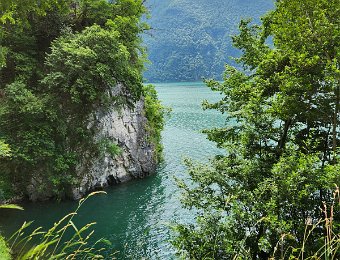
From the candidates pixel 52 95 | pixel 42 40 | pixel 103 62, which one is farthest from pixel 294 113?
pixel 42 40

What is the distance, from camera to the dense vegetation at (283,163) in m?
9.34

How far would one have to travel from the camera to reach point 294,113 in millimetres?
11375

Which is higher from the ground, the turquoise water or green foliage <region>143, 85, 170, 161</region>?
green foliage <region>143, 85, 170, 161</region>

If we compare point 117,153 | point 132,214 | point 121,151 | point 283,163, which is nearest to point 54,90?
point 117,153

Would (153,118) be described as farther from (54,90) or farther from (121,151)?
(54,90)

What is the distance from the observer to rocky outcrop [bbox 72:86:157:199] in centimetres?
2602

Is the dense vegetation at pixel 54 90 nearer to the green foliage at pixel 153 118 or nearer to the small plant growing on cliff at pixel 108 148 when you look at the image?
the small plant growing on cliff at pixel 108 148

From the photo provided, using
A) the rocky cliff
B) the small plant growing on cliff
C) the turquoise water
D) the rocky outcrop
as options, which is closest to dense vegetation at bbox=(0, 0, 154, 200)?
the small plant growing on cliff

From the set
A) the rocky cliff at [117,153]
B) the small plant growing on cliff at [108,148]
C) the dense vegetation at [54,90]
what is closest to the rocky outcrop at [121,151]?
the rocky cliff at [117,153]

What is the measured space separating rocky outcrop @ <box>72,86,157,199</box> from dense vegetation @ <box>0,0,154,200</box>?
0.87 meters

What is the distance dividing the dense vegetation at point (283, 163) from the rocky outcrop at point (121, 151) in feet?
51.0

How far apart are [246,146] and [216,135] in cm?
357

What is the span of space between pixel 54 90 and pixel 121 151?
771 centimetres

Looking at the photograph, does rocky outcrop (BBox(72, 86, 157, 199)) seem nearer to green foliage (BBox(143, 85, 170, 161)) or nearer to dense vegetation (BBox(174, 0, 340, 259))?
green foliage (BBox(143, 85, 170, 161))
